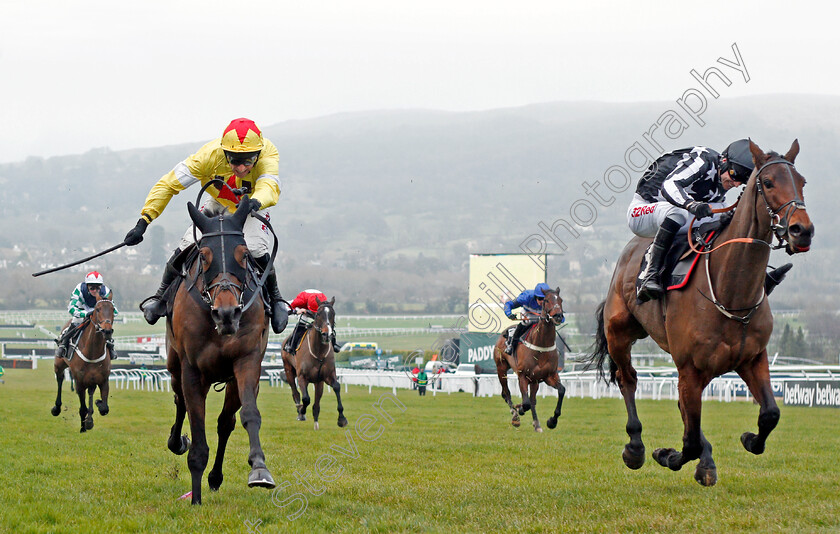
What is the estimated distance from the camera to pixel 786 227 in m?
5.49

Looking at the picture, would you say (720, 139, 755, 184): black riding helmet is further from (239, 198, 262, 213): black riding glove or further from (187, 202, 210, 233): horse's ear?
(187, 202, 210, 233): horse's ear

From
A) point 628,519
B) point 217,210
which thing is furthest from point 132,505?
point 628,519

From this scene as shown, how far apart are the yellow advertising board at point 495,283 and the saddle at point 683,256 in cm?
3785

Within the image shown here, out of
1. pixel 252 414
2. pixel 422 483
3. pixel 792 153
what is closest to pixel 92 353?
pixel 422 483

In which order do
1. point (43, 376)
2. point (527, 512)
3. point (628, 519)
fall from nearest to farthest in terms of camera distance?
point (628, 519) → point (527, 512) → point (43, 376)

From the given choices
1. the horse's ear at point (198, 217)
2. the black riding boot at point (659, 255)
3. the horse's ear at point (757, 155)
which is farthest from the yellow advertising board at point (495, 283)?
the horse's ear at point (757, 155)

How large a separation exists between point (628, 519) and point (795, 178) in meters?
2.53

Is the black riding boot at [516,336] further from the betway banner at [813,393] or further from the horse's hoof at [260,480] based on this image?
the horse's hoof at [260,480]

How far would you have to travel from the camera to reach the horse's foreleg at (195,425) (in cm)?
674

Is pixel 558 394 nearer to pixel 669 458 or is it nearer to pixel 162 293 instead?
pixel 669 458

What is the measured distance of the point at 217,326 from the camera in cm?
625

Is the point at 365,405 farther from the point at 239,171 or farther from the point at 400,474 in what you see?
the point at 239,171

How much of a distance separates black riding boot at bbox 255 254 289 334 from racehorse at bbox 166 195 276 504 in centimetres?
25

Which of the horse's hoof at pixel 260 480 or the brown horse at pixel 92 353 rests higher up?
the brown horse at pixel 92 353
